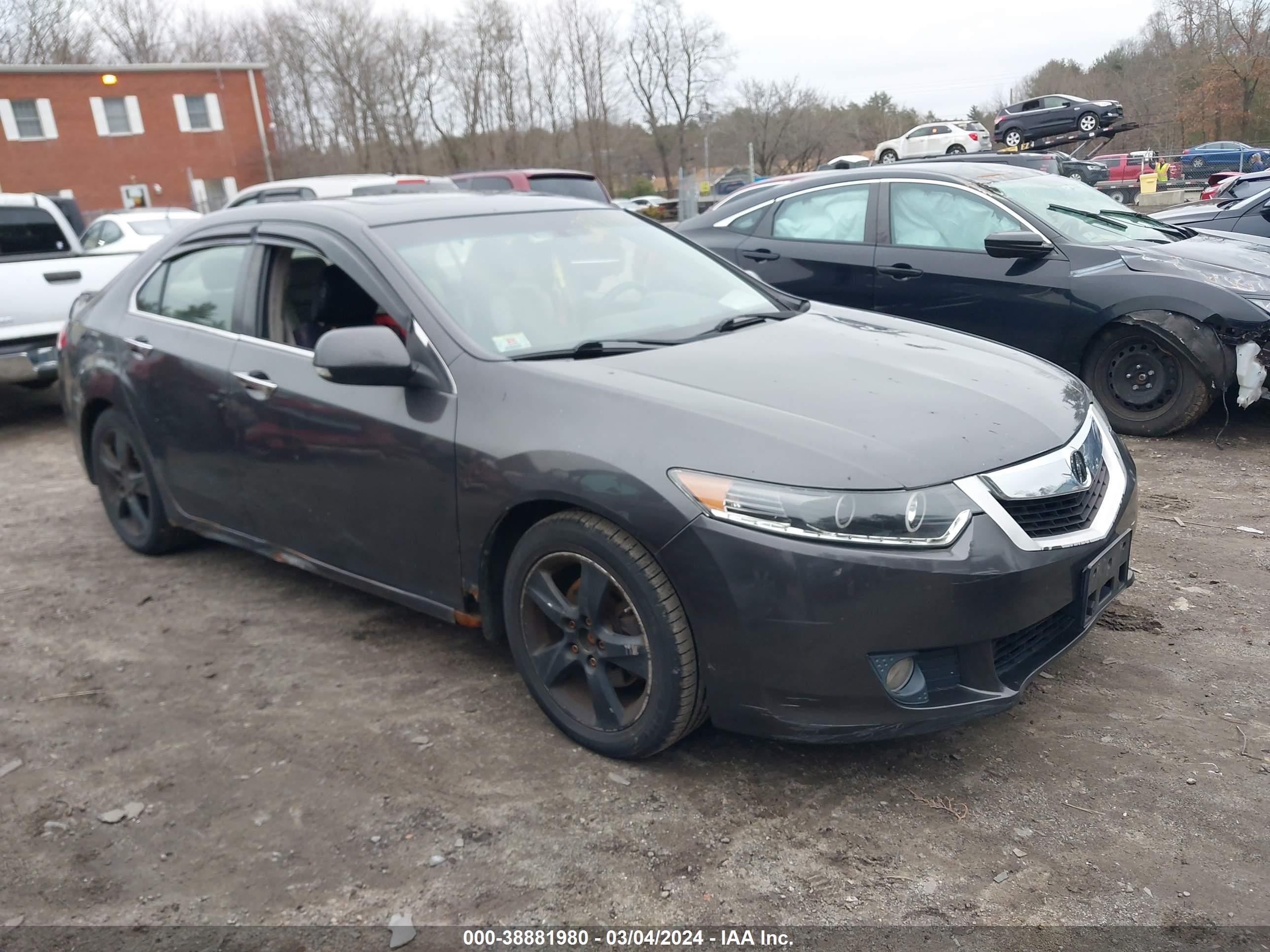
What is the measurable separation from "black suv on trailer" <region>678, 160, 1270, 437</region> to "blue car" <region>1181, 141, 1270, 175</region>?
25767 mm

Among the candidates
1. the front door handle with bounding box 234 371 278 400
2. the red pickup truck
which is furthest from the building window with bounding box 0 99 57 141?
the front door handle with bounding box 234 371 278 400

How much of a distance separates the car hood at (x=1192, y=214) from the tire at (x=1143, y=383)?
3.82m

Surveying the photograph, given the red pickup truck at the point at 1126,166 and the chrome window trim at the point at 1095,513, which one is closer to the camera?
the chrome window trim at the point at 1095,513

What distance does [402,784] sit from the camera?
2955 mm

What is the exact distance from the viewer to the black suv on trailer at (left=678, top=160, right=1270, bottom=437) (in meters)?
5.80

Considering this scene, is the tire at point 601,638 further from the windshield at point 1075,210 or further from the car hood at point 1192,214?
the car hood at point 1192,214

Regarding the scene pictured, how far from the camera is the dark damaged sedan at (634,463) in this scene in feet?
8.41

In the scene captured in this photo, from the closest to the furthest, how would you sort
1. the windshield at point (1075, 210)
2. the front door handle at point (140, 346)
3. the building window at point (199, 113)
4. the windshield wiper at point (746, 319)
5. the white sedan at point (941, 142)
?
the windshield wiper at point (746, 319) → the front door handle at point (140, 346) → the windshield at point (1075, 210) → the white sedan at point (941, 142) → the building window at point (199, 113)

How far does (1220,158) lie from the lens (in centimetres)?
2953

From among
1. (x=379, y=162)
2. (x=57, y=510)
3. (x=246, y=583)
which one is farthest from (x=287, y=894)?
→ (x=379, y=162)

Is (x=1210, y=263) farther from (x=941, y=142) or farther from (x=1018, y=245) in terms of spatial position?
(x=941, y=142)

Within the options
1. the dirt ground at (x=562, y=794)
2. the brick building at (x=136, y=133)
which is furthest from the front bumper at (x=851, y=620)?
the brick building at (x=136, y=133)

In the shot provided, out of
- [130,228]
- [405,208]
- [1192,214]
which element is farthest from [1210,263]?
[130,228]

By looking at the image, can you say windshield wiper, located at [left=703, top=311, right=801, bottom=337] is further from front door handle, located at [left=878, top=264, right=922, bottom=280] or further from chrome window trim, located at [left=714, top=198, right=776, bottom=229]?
chrome window trim, located at [left=714, top=198, right=776, bottom=229]
